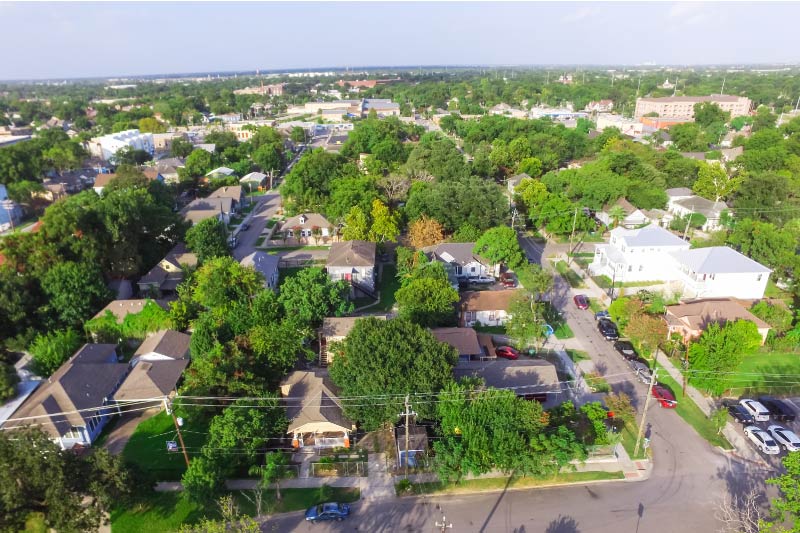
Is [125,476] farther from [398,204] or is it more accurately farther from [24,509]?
[398,204]

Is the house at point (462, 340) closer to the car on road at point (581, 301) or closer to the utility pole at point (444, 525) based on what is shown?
the utility pole at point (444, 525)

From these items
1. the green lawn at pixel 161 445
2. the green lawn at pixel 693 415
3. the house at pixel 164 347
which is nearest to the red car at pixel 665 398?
the green lawn at pixel 693 415

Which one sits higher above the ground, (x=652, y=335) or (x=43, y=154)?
(x=43, y=154)

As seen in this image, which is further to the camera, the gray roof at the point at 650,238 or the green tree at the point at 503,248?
the gray roof at the point at 650,238

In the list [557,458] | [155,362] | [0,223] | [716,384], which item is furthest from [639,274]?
[0,223]

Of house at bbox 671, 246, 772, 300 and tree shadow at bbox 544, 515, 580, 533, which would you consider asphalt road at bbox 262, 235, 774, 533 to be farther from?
house at bbox 671, 246, 772, 300

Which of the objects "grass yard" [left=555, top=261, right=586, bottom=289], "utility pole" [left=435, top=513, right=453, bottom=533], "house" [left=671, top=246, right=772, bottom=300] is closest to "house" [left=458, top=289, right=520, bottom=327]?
"grass yard" [left=555, top=261, right=586, bottom=289]
